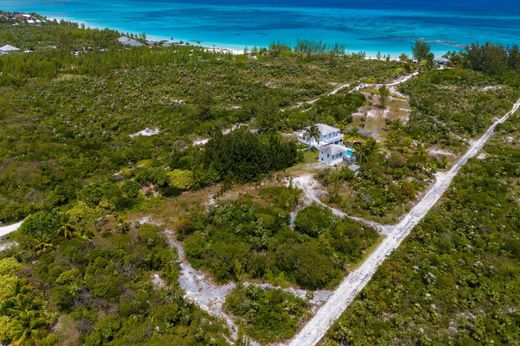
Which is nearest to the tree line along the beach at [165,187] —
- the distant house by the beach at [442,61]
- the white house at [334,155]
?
the white house at [334,155]

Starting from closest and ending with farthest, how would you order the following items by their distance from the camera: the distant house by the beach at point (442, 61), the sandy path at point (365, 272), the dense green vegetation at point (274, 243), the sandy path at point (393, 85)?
the sandy path at point (365, 272)
the dense green vegetation at point (274, 243)
the sandy path at point (393, 85)
the distant house by the beach at point (442, 61)

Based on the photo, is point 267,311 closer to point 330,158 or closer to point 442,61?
point 330,158

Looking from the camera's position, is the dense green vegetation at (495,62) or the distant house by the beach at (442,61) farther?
the distant house by the beach at (442,61)

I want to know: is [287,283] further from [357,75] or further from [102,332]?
[357,75]

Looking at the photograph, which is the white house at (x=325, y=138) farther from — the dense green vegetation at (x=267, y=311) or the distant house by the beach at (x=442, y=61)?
the distant house by the beach at (x=442, y=61)

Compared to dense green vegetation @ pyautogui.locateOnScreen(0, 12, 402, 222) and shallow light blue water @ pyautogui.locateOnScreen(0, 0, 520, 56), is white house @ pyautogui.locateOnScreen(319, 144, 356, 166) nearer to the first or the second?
dense green vegetation @ pyautogui.locateOnScreen(0, 12, 402, 222)

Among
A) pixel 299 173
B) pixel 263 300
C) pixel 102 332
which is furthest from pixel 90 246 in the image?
pixel 299 173

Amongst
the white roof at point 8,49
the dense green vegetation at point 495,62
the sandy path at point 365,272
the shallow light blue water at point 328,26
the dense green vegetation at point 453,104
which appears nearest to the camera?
the sandy path at point 365,272

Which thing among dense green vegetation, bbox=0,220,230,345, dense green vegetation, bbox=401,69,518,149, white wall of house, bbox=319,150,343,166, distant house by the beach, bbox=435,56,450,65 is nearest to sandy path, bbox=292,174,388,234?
white wall of house, bbox=319,150,343,166
